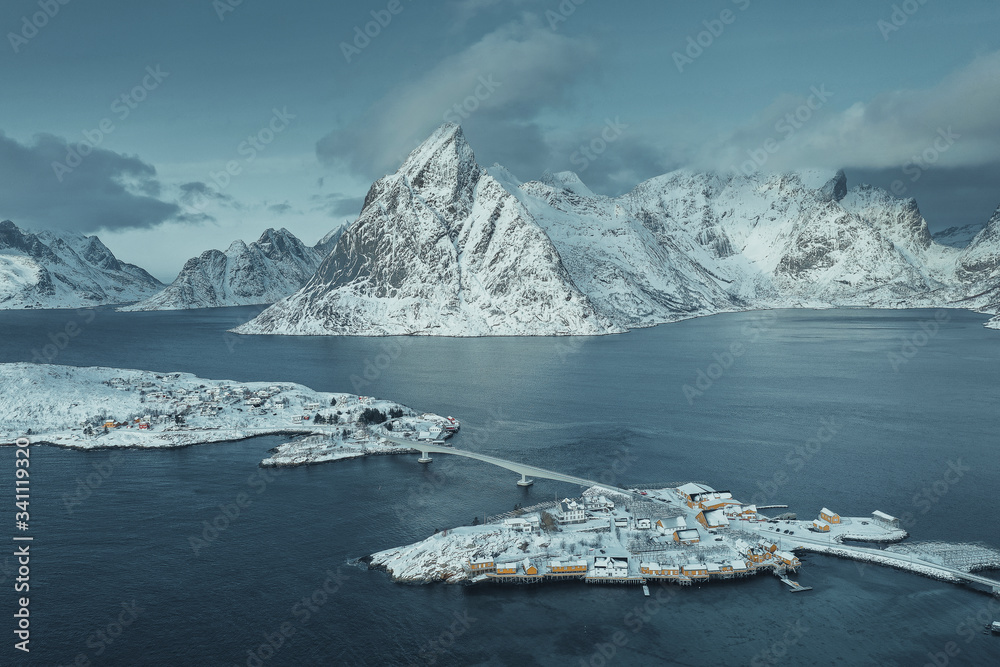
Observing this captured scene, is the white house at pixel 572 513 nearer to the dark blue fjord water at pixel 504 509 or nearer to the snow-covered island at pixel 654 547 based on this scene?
the snow-covered island at pixel 654 547

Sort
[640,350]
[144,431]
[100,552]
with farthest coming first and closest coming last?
[640,350] → [144,431] → [100,552]

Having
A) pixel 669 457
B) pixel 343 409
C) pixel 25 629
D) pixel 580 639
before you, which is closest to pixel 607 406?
pixel 669 457

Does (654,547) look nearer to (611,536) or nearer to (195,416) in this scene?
(611,536)

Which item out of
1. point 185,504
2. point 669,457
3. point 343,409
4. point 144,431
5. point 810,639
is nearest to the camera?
point 810,639

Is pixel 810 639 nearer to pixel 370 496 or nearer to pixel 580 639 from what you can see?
pixel 580 639

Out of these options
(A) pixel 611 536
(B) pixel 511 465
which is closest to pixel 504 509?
(B) pixel 511 465

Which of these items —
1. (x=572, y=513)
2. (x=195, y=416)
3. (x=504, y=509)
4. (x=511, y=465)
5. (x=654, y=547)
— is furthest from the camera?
(x=195, y=416)
